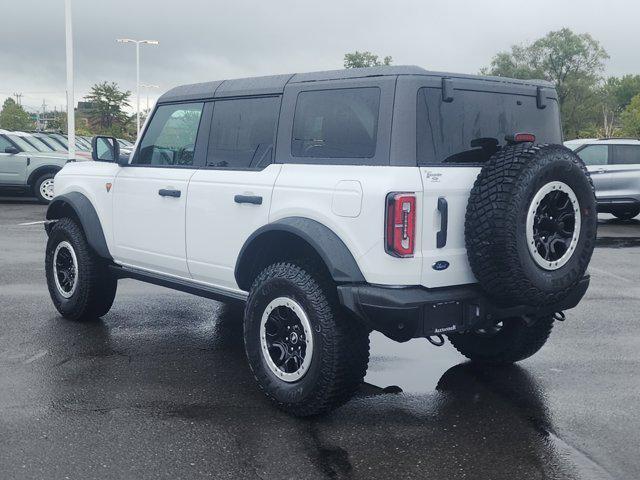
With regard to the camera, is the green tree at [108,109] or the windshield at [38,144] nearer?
the windshield at [38,144]

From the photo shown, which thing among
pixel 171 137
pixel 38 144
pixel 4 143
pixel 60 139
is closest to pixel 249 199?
pixel 171 137

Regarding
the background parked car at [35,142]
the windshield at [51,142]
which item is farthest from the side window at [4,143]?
the windshield at [51,142]

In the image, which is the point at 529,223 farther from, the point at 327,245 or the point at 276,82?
the point at 276,82

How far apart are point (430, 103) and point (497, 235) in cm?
80

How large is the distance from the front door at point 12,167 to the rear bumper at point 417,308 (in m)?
15.6

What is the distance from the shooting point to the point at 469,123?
14.4 feet

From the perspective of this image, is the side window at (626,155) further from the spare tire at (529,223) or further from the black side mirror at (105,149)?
the spare tire at (529,223)

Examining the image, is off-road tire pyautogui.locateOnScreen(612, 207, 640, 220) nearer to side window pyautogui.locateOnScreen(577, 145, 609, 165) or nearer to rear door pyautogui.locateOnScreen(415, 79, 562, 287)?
side window pyautogui.locateOnScreen(577, 145, 609, 165)

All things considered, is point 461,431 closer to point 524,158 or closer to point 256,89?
point 524,158

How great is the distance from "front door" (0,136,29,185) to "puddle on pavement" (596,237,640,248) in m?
12.5

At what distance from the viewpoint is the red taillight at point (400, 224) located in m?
3.99

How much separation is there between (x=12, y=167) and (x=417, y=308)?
52.4 ft

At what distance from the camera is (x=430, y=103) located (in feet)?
13.9

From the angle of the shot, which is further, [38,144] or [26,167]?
[38,144]
